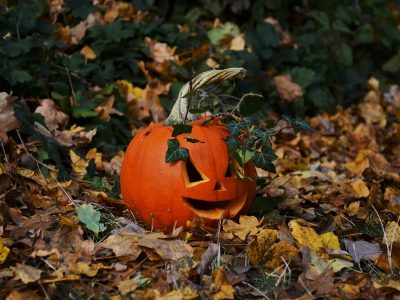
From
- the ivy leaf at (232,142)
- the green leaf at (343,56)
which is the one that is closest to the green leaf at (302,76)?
the green leaf at (343,56)

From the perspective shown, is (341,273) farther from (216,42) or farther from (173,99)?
(216,42)

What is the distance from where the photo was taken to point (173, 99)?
414cm

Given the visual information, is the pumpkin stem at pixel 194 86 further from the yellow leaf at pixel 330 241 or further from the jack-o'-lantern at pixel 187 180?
the yellow leaf at pixel 330 241

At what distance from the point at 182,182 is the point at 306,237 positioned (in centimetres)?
50

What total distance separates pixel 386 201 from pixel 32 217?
1.62 m

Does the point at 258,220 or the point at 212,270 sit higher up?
the point at 212,270

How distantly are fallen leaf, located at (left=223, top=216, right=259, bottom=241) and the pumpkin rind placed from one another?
0.05m

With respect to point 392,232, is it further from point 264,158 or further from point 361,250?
point 264,158

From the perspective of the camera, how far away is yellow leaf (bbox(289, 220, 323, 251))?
248cm

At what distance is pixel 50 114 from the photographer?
136 inches

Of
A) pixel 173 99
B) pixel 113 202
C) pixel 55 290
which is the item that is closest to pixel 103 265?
pixel 55 290

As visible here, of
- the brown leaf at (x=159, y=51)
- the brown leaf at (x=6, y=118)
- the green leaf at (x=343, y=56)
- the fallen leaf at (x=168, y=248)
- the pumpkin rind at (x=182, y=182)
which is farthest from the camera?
the green leaf at (x=343, y=56)

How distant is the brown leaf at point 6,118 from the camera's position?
3.00 metres

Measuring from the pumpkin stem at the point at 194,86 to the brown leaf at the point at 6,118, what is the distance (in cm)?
76
